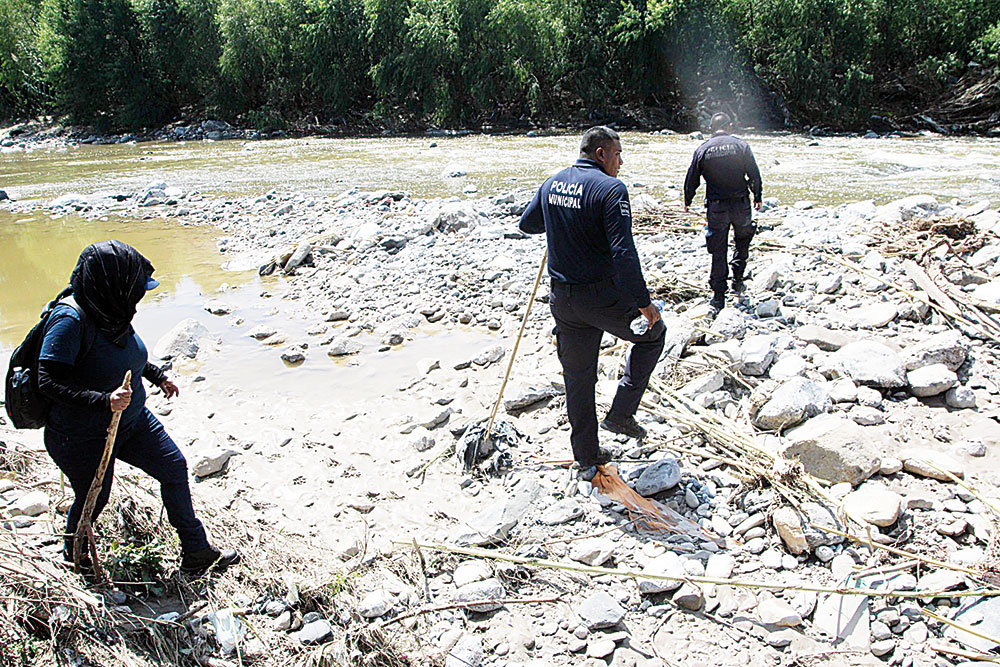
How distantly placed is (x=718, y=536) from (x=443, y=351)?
314 centimetres

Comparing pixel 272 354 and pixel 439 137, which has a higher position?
pixel 439 137

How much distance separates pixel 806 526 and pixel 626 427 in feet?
3.28

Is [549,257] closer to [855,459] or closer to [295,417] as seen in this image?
[855,459]

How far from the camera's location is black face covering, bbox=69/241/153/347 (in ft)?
8.21

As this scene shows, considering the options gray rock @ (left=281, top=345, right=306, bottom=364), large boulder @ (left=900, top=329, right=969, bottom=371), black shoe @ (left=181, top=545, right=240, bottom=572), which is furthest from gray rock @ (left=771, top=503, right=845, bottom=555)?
gray rock @ (left=281, top=345, right=306, bottom=364)

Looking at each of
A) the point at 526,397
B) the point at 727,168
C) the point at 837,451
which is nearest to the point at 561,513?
the point at 526,397

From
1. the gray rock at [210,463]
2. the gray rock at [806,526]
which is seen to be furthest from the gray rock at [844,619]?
the gray rock at [210,463]

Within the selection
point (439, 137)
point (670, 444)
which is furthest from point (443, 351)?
point (439, 137)

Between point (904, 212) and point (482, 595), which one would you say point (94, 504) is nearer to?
point (482, 595)

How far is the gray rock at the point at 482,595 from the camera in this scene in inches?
112

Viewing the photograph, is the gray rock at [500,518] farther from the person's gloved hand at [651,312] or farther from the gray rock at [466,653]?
the person's gloved hand at [651,312]

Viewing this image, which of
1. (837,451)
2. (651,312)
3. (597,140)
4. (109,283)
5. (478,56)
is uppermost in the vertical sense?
(478,56)

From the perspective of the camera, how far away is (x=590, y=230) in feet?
10.6

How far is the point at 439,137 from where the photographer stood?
80.5 ft
